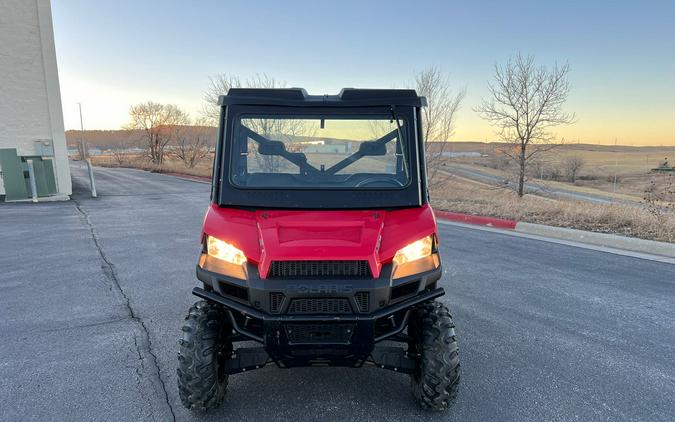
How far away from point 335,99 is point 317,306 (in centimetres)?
152

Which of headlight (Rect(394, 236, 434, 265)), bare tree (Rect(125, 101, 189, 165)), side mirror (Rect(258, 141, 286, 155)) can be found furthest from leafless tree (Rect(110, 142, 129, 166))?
headlight (Rect(394, 236, 434, 265))

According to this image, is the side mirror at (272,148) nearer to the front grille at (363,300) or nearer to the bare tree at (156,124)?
the front grille at (363,300)

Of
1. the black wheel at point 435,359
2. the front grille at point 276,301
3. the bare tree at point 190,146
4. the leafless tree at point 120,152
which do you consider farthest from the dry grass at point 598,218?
the leafless tree at point 120,152

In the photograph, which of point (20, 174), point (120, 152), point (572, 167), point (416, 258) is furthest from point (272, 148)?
point (572, 167)

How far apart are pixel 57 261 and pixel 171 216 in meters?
4.64

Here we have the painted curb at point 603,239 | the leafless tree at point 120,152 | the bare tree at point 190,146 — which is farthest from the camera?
the leafless tree at point 120,152

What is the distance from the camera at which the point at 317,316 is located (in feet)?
7.38

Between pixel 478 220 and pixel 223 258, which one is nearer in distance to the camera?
pixel 223 258

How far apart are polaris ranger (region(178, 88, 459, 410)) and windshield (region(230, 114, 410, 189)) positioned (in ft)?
0.03

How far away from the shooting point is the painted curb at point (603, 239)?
6.82 meters

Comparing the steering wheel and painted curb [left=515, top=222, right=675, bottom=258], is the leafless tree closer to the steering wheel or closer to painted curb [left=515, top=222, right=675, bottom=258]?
painted curb [left=515, top=222, right=675, bottom=258]

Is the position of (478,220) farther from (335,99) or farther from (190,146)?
(190,146)

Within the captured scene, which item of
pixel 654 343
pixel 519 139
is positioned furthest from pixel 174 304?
pixel 519 139

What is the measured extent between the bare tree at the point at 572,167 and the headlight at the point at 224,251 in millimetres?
65740
